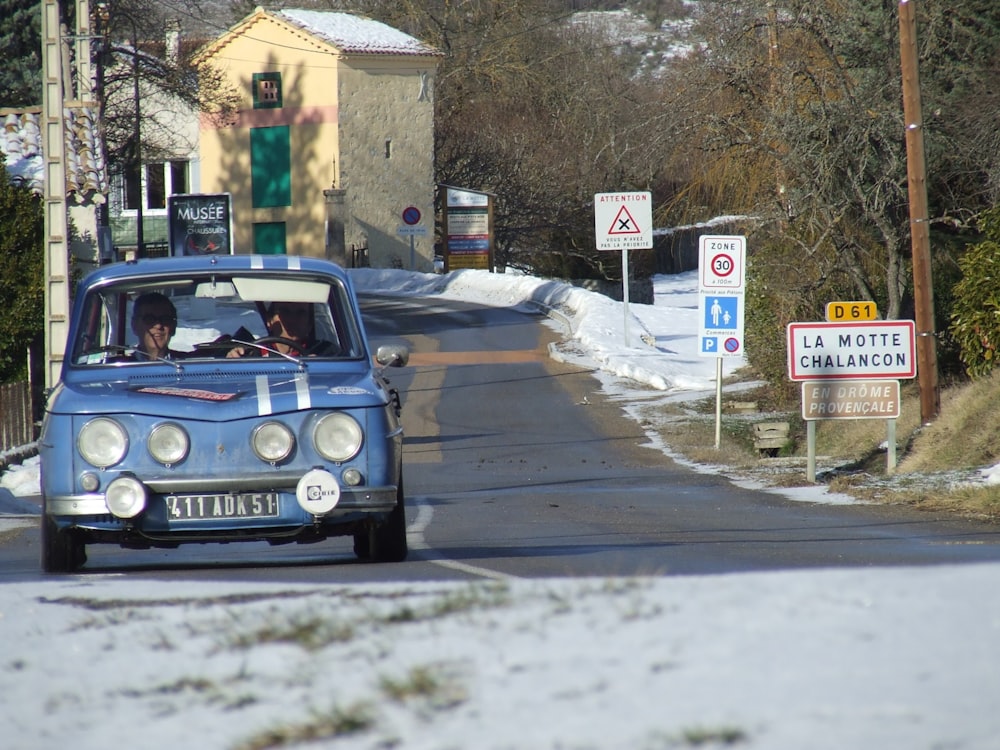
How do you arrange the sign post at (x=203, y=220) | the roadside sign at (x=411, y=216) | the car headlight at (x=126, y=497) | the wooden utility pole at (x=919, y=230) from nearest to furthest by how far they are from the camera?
1. the car headlight at (x=126, y=497)
2. the wooden utility pole at (x=919, y=230)
3. the sign post at (x=203, y=220)
4. the roadside sign at (x=411, y=216)

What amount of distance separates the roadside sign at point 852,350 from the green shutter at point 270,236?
1858 inches

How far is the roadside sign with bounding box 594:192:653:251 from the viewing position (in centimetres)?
2948

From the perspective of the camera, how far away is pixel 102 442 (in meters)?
7.59

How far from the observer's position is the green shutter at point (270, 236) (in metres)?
61.5

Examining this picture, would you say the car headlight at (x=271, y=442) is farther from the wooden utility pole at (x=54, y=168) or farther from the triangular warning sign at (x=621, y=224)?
the triangular warning sign at (x=621, y=224)

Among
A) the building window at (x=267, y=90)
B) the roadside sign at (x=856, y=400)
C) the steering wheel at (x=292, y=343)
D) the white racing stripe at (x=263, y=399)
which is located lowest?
the roadside sign at (x=856, y=400)

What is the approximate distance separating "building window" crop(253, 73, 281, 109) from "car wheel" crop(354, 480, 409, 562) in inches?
2128

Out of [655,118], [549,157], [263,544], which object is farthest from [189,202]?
[549,157]

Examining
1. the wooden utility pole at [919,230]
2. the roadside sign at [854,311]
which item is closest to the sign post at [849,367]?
the roadside sign at [854,311]

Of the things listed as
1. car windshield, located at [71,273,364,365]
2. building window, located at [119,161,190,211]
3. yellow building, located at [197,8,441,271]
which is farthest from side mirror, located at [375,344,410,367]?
building window, located at [119,161,190,211]

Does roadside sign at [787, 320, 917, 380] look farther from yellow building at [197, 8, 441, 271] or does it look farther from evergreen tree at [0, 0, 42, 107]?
yellow building at [197, 8, 441, 271]

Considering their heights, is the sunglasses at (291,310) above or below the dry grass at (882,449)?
above

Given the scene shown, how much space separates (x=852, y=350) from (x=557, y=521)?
4.83m

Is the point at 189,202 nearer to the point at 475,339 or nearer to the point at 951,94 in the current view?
the point at 475,339
